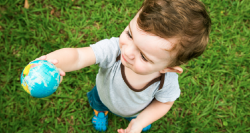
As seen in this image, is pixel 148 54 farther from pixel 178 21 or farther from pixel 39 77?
pixel 39 77

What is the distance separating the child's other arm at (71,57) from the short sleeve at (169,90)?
701 millimetres

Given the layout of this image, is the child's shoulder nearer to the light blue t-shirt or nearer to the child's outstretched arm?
the light blue t-shirt

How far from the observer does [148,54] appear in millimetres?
1186

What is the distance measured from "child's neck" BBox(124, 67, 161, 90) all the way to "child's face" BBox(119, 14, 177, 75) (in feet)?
0.89

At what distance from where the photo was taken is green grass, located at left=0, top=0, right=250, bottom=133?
267 centimetres

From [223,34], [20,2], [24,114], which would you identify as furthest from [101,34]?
[223,34]

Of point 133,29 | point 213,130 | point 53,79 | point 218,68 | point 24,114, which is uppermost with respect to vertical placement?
point 133,29

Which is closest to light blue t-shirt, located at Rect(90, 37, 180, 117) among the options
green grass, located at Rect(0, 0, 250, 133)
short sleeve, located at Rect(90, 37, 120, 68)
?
short sleeve, located at Rect(90, 37, 120, 68)

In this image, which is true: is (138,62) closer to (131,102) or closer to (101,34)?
(131,102)

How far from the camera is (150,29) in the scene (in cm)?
112

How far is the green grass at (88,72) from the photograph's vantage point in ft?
8.75

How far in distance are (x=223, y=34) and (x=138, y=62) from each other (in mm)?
2662

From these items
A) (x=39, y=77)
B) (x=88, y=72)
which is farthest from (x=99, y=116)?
(x=39, y=77)

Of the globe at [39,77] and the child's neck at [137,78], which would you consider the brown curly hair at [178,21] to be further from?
the globe at [39,77]
